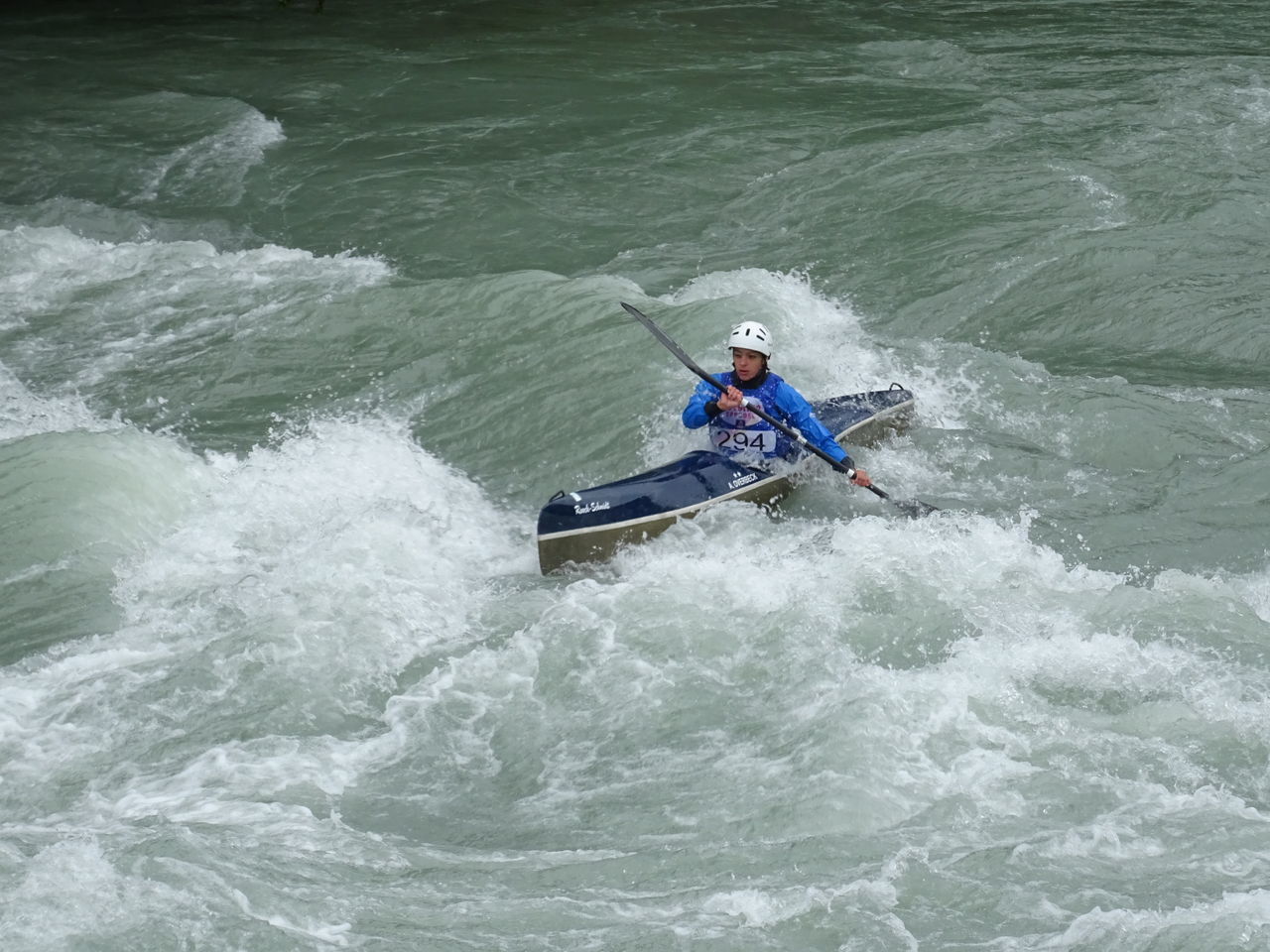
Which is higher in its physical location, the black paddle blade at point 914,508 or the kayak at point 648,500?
the kayak at point 648,500

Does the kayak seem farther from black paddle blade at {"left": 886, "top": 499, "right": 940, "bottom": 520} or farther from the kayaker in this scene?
black paddle blade at {"left": 886, "top": 499, "right": 940, "bottom": 520}

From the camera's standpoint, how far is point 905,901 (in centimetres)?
491

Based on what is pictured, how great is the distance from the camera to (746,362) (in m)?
8.19

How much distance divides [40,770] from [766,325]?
5.74 m

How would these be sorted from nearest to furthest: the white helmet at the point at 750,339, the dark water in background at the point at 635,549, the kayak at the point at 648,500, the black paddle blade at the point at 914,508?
the dark water in background at the point at 635,549
the kayak at the point at 648,500
the black paddle blade at the point at 914,508
the white helmet at the point at 750,339

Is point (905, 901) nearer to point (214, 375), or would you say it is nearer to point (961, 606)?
point (961, 606)

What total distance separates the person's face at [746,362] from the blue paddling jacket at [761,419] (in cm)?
4

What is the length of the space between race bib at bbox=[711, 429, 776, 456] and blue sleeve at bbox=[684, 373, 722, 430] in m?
0.15

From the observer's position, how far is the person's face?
816 cm

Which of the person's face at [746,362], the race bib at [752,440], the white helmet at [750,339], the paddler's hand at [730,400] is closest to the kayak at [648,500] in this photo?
the race bib at [752,440]

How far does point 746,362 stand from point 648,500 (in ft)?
3.52

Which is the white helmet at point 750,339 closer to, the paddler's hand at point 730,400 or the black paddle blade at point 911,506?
the paddler's hand at point 730,400

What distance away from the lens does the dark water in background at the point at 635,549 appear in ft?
16.8

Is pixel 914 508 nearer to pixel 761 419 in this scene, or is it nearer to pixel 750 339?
pixel 761 419
